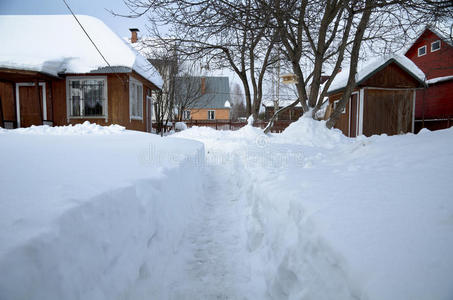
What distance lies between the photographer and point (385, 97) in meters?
11.5

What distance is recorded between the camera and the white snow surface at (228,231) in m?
1.01

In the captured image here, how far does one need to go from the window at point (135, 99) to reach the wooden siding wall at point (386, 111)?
33.4 feet

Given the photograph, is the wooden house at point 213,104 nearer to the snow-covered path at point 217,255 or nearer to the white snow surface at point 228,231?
the snow-covered path at point 217,255

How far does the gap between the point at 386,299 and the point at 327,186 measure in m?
1.40

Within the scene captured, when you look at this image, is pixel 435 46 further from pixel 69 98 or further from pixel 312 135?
pixel 69 98

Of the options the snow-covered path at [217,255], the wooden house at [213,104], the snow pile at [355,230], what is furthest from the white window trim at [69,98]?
the wooden house at [213,104]

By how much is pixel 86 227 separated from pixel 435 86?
18344mm

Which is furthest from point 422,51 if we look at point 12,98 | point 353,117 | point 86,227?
point 12,98

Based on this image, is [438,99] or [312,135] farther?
[438,99]

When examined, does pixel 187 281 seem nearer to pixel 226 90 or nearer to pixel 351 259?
pixel 351 259

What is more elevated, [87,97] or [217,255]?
[87,97]

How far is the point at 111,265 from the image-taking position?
1331 millimetres

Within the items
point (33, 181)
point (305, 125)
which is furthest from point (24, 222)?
point (305, 125)

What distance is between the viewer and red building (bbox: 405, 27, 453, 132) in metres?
12.6
